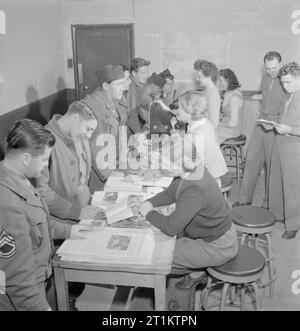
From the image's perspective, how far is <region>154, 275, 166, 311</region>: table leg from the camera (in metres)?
1.91

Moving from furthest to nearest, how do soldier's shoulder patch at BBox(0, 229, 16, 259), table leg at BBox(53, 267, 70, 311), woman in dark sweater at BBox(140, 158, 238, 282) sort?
woman in dark sweater at BBox(140, 158, 238, 282) → table leg at BBox(53, 267, 70, 311) → soldier's shoulder patch at BBox(0, 229, 16, 259)

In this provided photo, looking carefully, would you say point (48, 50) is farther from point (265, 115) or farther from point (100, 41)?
point (265, 115)

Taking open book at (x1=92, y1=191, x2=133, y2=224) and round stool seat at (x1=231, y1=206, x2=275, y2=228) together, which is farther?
round stool seat at (x1=231, y1=206, x2=275, y2=228)

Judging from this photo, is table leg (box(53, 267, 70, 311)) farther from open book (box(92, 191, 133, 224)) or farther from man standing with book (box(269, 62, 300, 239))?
man standing with book (box(269, 62, 300, 239))

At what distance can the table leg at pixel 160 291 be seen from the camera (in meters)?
1.91

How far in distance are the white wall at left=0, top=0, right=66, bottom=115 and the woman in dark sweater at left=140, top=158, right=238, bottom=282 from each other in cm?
304

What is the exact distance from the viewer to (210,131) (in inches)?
123

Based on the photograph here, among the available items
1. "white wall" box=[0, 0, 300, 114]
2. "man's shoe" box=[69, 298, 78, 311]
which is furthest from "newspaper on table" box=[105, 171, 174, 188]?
"white wall" box=[0, 0, 300, 114]

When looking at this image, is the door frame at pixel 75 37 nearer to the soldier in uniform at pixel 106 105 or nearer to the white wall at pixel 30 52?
the white wall at pixel 30 52

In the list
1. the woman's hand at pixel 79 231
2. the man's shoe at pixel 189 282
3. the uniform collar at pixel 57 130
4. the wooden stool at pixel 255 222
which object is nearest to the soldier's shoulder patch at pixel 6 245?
the woman's hand at pixel 79 231

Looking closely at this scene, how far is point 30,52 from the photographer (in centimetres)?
526
